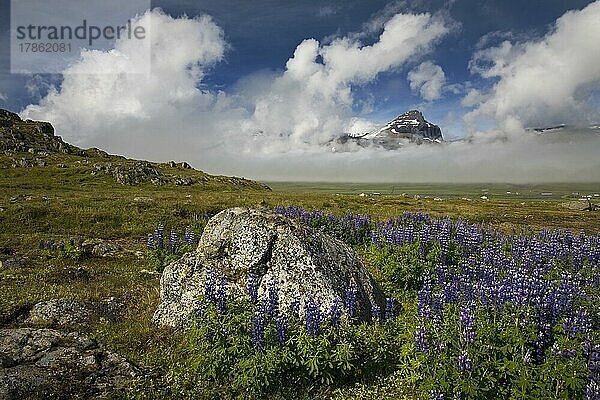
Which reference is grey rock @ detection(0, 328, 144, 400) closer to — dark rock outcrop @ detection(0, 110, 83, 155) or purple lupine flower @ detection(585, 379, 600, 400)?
purple lupine flower @ detection(585, 379, 600, 400)

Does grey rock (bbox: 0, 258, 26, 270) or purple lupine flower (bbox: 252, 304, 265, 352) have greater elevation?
purple lupine flower (bbox: 252, 304, 265, 352)

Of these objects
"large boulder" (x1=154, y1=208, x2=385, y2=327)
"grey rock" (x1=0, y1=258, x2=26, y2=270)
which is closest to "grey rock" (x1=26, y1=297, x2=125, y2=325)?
"large boulder" (x1=154, y1=208, x2=385, y2=327)

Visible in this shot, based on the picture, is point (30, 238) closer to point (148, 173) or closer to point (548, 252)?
point (548, 252)

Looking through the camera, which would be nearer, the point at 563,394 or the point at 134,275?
the point at 563,394

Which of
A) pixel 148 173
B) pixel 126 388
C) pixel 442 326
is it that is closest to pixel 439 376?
pixel 442 326

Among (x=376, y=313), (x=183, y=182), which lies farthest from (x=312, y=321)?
(x=183, y=182)

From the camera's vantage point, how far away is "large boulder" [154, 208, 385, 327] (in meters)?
10.8

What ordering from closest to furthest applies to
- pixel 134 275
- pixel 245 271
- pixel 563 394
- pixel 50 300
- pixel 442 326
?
pixel 563 394 < pixel 442 326 < pixel 245 271 < pixel 50 300 < pixel 134 275

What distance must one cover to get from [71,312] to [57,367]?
11.3 feet

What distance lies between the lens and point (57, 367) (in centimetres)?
830

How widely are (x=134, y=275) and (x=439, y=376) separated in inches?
510

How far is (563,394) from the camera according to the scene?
6.15m

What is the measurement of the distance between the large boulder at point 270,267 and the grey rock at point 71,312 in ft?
5.25

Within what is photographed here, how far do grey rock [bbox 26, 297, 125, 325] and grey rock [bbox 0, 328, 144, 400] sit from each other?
1020 millimetres
